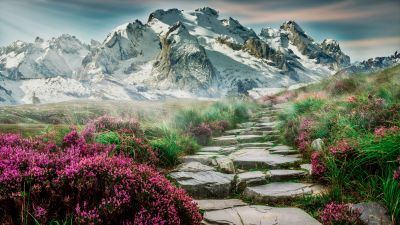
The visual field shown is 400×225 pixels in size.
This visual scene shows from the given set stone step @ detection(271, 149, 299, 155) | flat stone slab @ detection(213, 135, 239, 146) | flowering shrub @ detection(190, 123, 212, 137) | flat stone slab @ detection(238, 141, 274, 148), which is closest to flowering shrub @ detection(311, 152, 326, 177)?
stone step @ detection(271, 149, 299, 155)

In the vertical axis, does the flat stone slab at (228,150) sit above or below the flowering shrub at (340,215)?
above

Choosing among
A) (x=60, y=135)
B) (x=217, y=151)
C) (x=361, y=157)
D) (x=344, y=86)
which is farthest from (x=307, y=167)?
(x=344, y=86)

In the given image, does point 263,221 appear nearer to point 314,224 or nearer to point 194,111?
point 314,224

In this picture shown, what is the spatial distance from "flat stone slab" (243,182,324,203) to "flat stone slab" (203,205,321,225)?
0.43 metres

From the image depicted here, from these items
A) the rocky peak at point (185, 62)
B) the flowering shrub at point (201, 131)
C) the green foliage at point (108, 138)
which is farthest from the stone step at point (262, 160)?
the rocky peak at point (185, 62)

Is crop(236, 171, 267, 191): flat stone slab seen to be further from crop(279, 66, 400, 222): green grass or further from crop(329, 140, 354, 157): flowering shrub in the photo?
crop(329, 140, 354, 157): flowering shrub

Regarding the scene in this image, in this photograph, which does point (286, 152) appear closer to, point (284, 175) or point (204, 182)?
point (284, 175)

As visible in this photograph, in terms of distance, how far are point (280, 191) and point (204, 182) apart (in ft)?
3.60

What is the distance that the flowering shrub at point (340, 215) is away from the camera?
3631 millimetres

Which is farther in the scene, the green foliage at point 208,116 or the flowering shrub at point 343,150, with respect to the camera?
the green foliage at point 208,116

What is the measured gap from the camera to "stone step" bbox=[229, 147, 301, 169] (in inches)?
252

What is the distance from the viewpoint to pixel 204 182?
17.3 feet

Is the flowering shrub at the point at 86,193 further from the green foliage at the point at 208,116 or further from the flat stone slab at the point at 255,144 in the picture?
the green foliage at the point at 208,116

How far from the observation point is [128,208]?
9.17 ft
